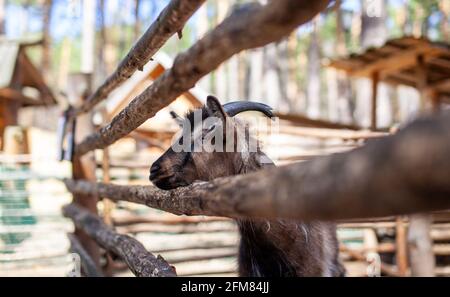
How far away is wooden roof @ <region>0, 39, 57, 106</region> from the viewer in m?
15.4

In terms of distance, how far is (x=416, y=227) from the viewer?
6.16 metres

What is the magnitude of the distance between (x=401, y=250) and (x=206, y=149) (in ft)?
16.0

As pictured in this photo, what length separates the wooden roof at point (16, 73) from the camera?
1543 centimetres

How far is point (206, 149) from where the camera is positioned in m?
2.97

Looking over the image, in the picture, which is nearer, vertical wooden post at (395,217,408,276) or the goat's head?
the goat's head

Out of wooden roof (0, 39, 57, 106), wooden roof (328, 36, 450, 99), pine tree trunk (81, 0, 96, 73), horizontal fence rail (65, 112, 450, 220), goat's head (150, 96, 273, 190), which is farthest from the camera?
pine tree trunk (81, 0, 96, 73)

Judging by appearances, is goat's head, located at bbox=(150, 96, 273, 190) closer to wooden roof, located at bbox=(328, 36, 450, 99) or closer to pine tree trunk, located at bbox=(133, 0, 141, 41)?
wooden roof, located at bbox=(328, 36, 450, 99)

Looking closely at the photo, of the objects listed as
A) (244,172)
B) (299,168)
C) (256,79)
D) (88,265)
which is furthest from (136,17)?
(299,168)

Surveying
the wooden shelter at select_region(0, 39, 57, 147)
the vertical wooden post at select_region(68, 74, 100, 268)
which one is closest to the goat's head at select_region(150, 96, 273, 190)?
the vertical wooden post at select_region(68, 74, 100, 268)

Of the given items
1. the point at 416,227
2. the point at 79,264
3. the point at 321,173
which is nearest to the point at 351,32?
the point at 416,227

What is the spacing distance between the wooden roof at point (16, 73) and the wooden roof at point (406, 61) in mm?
10718

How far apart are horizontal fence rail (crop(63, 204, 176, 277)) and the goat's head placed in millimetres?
407

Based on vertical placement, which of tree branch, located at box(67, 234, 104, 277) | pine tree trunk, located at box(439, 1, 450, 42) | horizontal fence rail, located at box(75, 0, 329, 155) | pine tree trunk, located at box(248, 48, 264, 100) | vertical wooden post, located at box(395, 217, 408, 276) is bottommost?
vertical wooden post, located at box(395, 217, 408, 276)

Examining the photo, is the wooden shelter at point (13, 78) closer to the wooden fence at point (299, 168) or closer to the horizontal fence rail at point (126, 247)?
the horizontal fence rail at point (126, 247)
